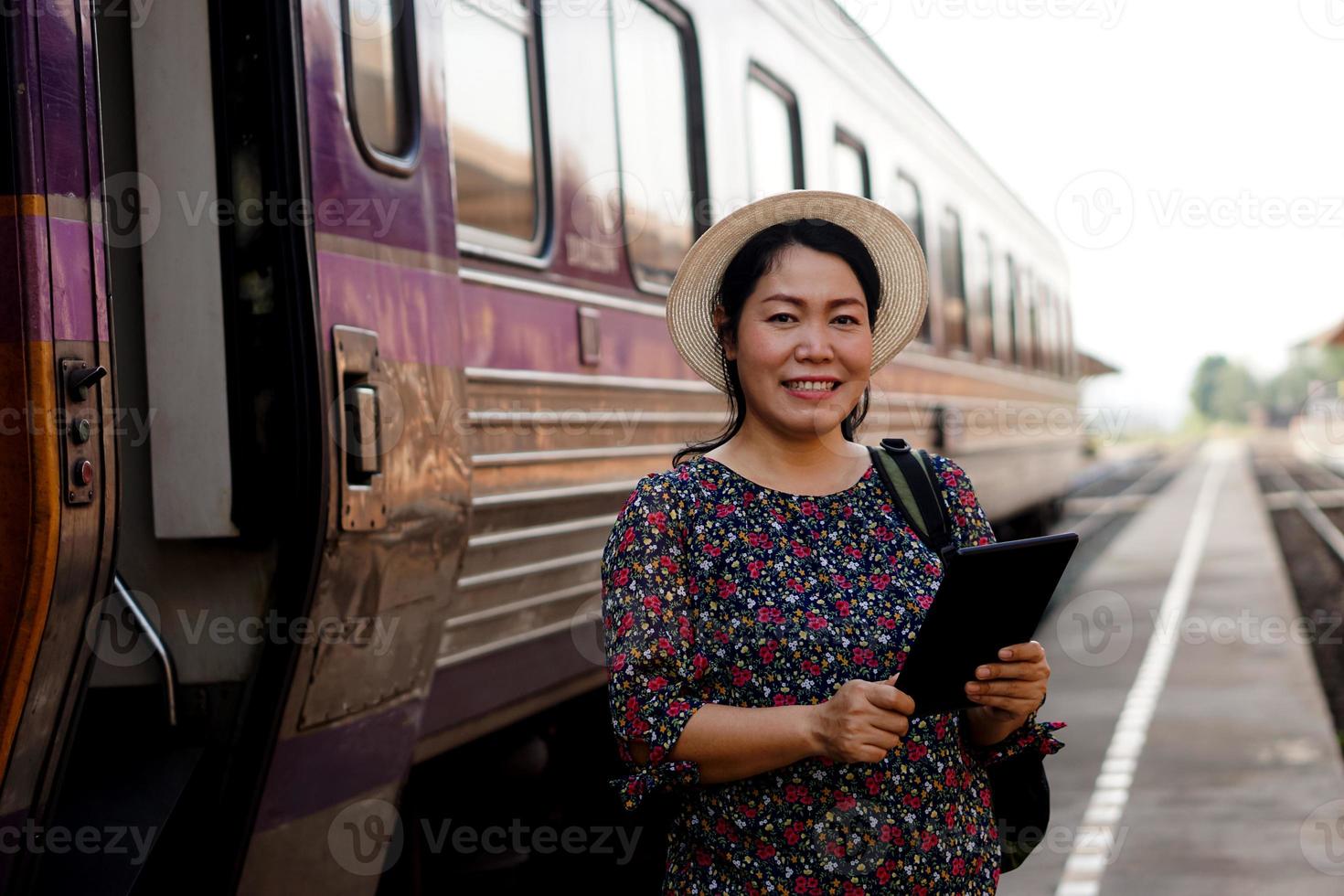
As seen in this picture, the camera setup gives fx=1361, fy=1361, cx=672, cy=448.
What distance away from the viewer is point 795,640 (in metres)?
1.97

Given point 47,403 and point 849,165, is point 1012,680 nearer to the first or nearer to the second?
point 47,403

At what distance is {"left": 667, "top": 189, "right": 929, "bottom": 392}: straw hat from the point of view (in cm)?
223

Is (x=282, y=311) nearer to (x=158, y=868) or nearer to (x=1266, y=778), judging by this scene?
(x=158, y=868)

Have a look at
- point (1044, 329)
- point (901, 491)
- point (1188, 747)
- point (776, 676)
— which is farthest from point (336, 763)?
point (1044, 329)

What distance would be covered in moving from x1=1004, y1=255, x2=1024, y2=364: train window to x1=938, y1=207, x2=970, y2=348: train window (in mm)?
2082

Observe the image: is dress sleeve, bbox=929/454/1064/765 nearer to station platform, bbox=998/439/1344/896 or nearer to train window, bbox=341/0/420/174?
train window, bbox=341/0/420/174

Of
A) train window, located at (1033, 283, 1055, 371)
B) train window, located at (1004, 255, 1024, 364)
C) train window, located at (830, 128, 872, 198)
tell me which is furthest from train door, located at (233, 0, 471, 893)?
train window, located at (1033, 283, 1055, 371)

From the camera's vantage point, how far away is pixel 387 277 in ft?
9.22

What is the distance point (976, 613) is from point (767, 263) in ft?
2.20

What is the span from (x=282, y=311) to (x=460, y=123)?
1.07 metres

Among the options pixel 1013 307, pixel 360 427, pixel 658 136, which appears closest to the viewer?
pixel 360 427

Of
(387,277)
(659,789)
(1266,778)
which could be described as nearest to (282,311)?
(387,277)

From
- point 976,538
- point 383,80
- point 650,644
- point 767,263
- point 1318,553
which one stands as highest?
point 383,80

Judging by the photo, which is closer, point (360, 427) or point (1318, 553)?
point (360, 427)
